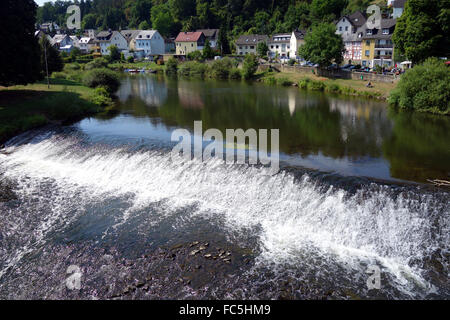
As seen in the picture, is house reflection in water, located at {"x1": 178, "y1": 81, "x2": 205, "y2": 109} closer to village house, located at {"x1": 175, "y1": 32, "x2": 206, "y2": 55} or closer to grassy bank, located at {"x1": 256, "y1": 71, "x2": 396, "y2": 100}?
grassy bank, located at {"x1": 256, "y1": 71, "x2": 396, "y2": 100}

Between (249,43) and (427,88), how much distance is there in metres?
60.9

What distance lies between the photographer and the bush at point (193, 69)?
70000mm

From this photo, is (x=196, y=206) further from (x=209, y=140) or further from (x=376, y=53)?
(x=376, y=53)

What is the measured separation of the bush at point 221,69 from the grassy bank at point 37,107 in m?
30.5

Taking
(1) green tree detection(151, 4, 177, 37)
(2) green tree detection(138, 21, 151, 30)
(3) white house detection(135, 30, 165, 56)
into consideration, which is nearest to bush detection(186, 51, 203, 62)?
(3) white house detection(135, 30, 165, 56)

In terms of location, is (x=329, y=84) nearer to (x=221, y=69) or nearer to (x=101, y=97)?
(x=221, y=69)

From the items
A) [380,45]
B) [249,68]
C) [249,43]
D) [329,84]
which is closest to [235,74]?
[249,68]

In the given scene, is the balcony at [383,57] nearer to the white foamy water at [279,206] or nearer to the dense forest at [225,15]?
the dense forest at [225,15]

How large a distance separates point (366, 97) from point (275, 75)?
66.0ft

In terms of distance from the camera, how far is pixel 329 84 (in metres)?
48.6

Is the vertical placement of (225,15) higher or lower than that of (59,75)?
higher

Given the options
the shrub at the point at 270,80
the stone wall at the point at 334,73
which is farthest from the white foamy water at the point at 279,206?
the shrub at the point at 270,80

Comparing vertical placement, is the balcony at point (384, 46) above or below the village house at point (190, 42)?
below
